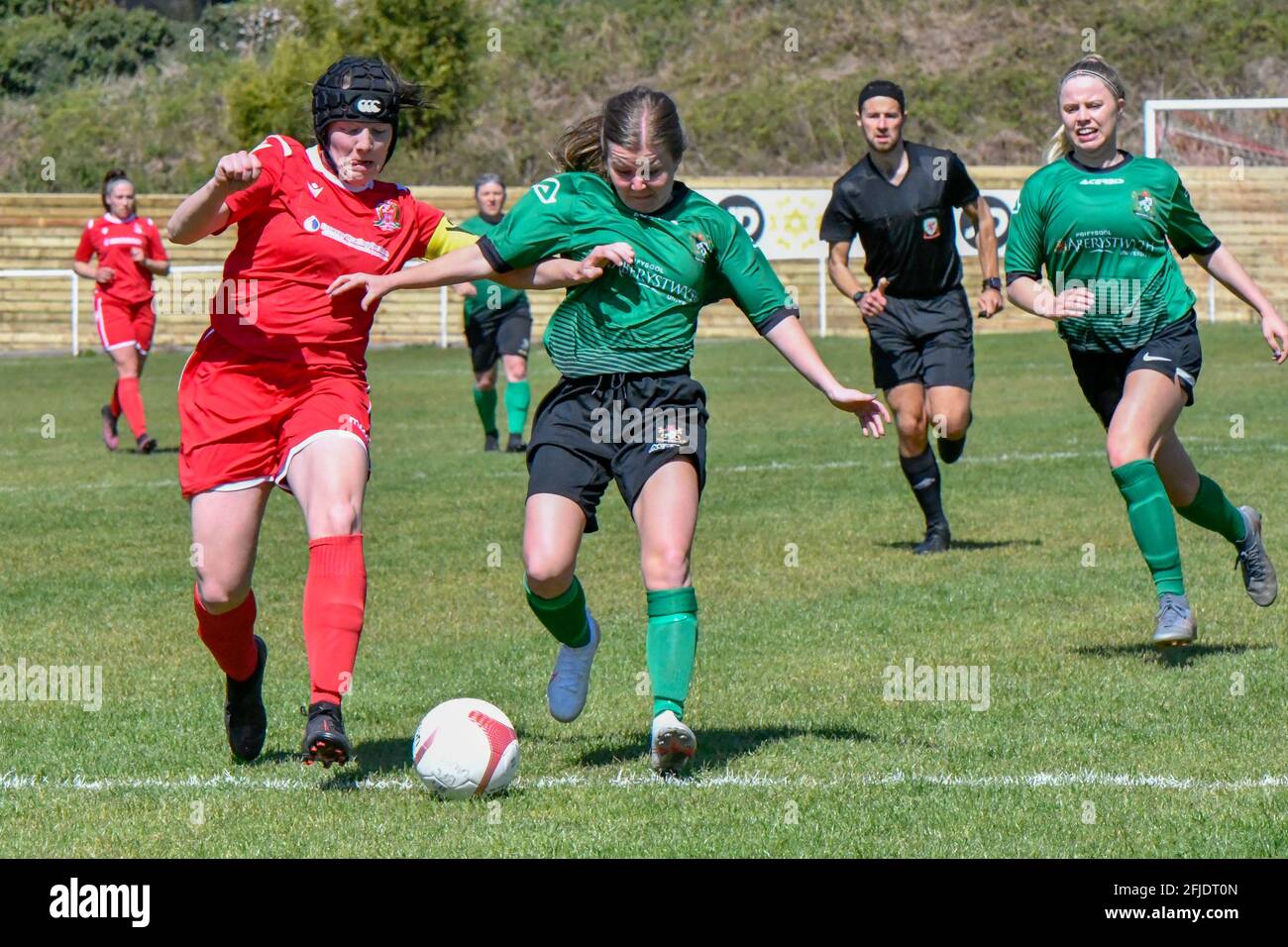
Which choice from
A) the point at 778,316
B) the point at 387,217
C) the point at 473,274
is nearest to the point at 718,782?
the point at 778,316

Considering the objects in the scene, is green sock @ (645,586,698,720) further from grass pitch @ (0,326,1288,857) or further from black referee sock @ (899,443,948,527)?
black referee sock @ (899,443,948,527)

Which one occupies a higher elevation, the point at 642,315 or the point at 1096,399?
the point at 642,315

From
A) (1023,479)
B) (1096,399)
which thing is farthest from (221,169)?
(1023,479)

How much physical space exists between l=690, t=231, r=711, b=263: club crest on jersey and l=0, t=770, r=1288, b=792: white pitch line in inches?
63.2

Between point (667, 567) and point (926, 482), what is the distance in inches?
200

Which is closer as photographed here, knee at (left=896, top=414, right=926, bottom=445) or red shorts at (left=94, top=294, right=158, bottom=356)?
knee at (left=896, top=414, right=926, bottom=445)

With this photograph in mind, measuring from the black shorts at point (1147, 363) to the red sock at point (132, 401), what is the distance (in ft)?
→ 34.0

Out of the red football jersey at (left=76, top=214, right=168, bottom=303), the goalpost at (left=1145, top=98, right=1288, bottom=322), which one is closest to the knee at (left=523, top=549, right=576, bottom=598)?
the red football jersey at (left=76, top=214, right=168, bottom=303)

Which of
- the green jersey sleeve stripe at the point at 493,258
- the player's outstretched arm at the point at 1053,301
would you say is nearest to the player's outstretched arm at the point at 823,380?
the green jersey sleeve stripe at the point at 493,258

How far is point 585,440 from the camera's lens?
229 inches

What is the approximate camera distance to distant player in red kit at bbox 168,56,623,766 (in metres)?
5.59
